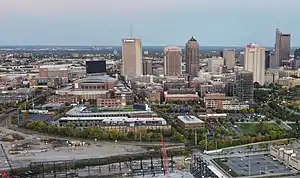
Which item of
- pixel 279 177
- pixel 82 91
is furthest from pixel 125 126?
pixel 82 91

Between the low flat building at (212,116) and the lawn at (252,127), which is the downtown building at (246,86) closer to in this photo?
the low flat building at (212,116)

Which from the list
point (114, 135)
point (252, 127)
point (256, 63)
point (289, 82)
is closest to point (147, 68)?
point (256, 63)

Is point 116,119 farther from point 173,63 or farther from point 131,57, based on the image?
point 173,63

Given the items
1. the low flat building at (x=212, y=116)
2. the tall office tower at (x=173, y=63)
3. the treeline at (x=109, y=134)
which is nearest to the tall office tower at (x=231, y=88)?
the low flat building at (x=212, y=116)

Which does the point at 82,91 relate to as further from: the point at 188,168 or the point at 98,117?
the point at 188,168

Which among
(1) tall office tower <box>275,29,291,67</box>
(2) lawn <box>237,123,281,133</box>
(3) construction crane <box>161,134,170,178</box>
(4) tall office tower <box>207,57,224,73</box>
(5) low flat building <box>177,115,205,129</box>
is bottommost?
(2) lawn <box>237,123,281,133</box>

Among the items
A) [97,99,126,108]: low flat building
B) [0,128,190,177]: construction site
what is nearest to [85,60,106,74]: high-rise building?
Result: [97,99,126,108]: low flat building

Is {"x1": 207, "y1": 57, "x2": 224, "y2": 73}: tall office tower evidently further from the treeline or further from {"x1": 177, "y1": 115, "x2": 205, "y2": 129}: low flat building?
the treeline
